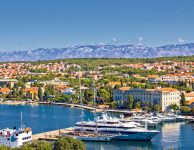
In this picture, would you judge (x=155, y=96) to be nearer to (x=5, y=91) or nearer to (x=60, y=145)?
(x=5, y=91)

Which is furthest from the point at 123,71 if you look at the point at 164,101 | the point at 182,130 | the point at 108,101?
the point at 182,130

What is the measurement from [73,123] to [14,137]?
8889 millimetres

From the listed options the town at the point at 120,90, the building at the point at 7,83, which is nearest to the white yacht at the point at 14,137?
the town at the point at 120,90

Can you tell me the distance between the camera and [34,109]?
110ft

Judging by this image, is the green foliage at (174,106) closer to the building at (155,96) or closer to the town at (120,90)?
the town at (120,90)

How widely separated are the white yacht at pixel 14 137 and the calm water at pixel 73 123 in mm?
2514

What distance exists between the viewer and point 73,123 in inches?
995

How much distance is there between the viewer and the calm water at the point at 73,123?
750 inches

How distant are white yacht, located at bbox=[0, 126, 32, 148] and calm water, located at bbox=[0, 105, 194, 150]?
2.51 meters

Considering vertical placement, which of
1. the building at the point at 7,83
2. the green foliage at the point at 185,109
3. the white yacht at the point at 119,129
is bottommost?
the white yacht at the point at 119,129

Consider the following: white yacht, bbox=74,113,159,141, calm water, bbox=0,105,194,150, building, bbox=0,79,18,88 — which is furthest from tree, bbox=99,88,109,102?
white yacht, bbox=74,113,159,141

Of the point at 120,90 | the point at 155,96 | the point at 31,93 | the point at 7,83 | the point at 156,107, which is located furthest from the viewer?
the point at 7,83

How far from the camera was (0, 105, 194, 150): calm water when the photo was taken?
19062 millimetres

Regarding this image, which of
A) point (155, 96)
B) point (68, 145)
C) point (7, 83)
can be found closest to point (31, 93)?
point (7, 83)
